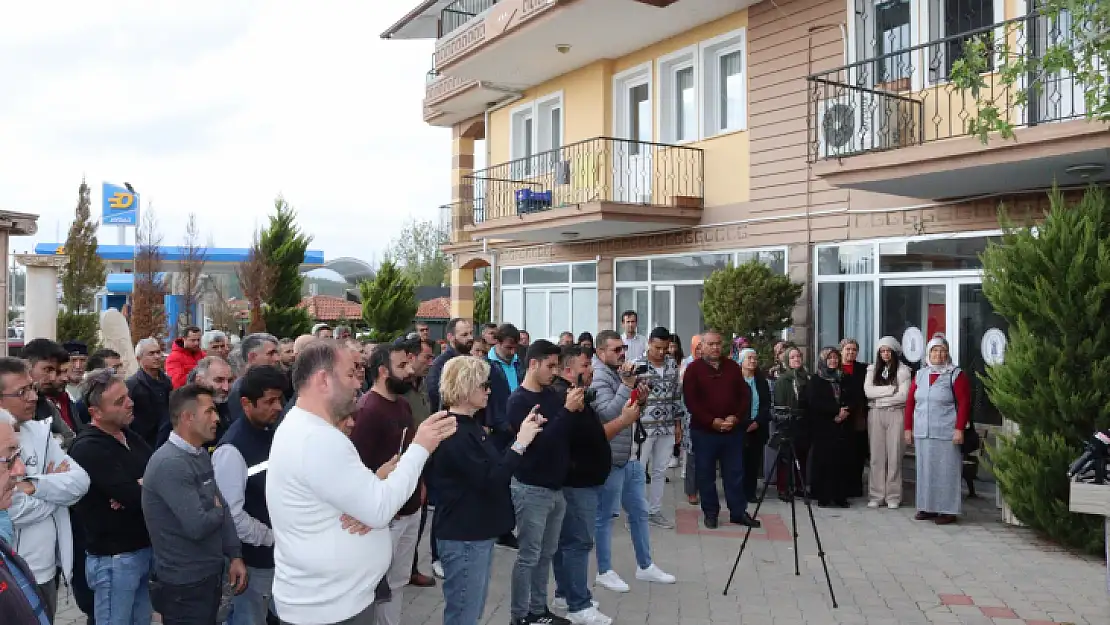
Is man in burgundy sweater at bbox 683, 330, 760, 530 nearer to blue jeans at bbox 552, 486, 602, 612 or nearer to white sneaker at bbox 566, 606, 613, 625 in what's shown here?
blue jeans at bbox 552, 486, 602, 612

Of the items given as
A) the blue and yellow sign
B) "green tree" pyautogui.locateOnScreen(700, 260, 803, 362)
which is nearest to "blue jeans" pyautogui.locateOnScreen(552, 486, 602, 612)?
"green tree" pyautogui.locateOnScreen(700, 260, 803, 362)

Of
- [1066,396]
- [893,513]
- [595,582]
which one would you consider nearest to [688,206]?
[893,513]

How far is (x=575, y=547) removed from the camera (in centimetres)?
615

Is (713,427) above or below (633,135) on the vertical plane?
below

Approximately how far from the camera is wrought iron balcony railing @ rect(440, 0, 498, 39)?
2055 centimetres

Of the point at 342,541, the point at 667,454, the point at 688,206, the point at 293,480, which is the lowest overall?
the point at 667,454

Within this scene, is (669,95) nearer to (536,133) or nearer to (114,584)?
(536,133)

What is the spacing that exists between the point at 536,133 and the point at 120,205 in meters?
19.9

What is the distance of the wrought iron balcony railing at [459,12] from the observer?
20.5 m

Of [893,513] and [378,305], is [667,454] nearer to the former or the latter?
[893,513]

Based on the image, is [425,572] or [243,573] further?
[425,572]

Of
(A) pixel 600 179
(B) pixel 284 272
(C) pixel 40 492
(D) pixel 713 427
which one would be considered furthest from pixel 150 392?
(B) pixel 284 272

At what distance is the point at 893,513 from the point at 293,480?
26.6ft

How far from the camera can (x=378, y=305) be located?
30.4 m
